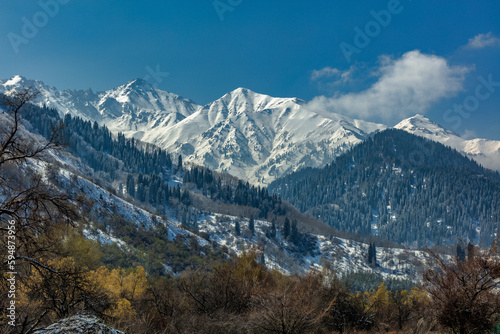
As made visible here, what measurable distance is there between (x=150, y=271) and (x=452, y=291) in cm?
9263

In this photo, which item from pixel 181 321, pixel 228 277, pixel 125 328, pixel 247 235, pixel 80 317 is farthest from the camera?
pixel 247 235

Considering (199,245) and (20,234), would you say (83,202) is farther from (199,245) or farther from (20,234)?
(199,245)

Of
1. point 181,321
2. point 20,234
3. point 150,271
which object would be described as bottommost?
point 150,271

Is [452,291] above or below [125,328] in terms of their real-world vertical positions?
above

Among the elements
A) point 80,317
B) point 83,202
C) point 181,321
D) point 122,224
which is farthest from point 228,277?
point 122,224

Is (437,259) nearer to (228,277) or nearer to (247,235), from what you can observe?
(228,277)

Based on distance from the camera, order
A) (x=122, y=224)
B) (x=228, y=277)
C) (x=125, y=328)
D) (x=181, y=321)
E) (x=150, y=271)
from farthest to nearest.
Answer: (x=122, y=224)
(x=150, y=271)
(x=228, y=277)
(x=181, y=321)
(x=125, y=328)

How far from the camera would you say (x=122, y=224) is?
132 meters

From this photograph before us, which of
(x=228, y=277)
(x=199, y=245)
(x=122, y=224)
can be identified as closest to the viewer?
(x=228, y=277)

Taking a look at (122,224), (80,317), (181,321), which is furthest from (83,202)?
(122,224)

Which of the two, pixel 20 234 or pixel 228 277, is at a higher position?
pixel 20 234

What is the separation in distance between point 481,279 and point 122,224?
13223cm

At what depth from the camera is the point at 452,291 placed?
14125 mm

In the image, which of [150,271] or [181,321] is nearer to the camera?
[181,321]
